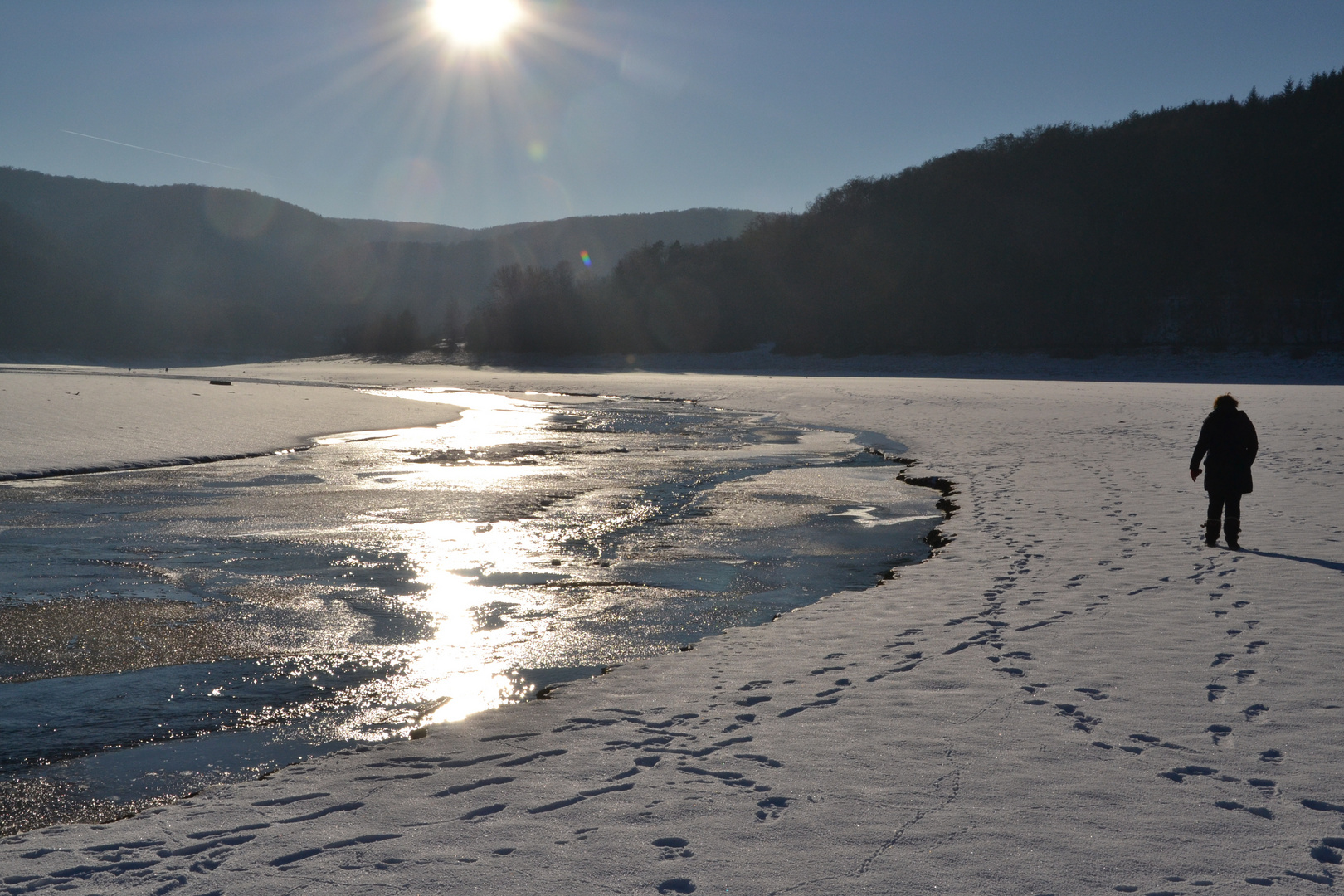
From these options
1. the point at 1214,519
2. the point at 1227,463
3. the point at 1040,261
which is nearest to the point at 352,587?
the point at 1214,519

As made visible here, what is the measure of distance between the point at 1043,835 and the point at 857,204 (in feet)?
335

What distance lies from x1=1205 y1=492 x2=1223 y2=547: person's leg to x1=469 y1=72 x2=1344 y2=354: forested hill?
6219 centimetres

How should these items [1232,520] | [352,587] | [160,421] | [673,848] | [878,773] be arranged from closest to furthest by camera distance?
[673,848], [878,773], [352,587], [1232,520], [160,421]

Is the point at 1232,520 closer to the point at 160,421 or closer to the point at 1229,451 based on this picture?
the point at 1229,451

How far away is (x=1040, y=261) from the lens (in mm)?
82562

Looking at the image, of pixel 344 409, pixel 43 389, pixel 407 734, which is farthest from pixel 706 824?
pixel 43 389

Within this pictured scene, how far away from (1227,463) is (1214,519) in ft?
2.16

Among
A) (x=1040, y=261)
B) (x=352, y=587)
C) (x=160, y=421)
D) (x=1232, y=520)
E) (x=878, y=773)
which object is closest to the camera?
(x=878, y=773)

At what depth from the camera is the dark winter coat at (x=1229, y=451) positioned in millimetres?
9617

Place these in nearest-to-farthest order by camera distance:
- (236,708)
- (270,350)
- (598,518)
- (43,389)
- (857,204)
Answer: (236,708)
(598,518)
(43,389)
(857,204)
(270,350)

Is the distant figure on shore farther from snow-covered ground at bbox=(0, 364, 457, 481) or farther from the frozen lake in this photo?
snow-covered ground at bbox=(0, 364, 457, 481)

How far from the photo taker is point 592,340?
8738 cm

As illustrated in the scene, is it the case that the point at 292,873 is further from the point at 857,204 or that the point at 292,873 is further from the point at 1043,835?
the point at 857,204

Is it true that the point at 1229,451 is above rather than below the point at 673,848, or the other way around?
above
